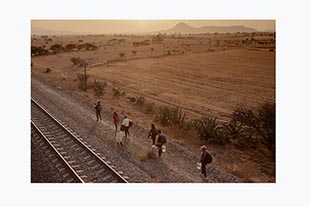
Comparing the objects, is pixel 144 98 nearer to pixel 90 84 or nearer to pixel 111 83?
pixel 111 83

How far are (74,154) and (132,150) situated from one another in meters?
1.84

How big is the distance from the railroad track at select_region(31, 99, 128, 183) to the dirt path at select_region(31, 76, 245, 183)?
0.35 meters

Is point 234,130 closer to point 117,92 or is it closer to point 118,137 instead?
point 118,137

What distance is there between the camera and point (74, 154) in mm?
11203

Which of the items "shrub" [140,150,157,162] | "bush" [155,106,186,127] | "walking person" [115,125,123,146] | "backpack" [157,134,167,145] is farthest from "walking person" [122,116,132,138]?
"backpack" [157,134,167,145]

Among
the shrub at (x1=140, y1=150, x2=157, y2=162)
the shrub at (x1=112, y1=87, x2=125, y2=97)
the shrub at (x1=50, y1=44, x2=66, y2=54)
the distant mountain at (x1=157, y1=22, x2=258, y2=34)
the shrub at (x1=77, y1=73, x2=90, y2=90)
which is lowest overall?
the shrub at (x1=140, y1=150, x2=157, y2=162)

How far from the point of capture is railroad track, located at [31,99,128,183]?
10.3 m

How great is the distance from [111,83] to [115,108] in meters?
1.50

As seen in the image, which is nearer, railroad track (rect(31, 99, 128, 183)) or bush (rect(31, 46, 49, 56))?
railroad track (rect(31, 99, 128, 183))

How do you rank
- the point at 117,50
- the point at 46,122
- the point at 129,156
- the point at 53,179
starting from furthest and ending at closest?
the point at 117,50 < the point at 46,122 < the point at 129,156 < the point at 53,179

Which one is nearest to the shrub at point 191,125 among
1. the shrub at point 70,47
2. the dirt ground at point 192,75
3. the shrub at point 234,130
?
the dirt ground at point 192,75

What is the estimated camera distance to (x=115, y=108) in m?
14.5

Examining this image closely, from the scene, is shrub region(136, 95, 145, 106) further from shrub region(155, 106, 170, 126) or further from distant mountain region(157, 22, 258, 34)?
distant mountain region(157, 22, 258, 34)
